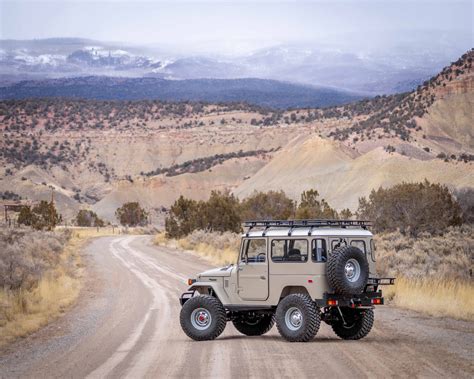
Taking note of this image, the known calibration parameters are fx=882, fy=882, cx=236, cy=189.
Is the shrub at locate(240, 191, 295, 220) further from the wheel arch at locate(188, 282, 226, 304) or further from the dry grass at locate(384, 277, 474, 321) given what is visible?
the wheel arch at locate(188, 282, 226, 304)

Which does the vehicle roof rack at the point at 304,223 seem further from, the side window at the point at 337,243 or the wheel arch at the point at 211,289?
the wheel arch at the point at 211,289

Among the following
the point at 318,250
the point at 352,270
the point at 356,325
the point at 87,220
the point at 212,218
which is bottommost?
the point at 87,220

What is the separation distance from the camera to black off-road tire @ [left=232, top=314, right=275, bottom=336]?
56.1ft

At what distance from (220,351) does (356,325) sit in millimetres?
2828

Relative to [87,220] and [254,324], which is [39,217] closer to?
[87,220]

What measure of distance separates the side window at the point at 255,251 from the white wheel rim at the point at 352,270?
5.46 ft

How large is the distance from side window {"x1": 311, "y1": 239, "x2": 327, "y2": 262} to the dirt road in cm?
152

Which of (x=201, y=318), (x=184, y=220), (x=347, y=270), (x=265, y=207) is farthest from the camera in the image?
(x=184, y=220)

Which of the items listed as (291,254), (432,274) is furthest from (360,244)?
(432,274)

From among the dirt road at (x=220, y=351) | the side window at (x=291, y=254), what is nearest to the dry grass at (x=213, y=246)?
the dirt road at (x=220, y=351)

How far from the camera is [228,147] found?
151500 mm

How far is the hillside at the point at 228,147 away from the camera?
91.9 m

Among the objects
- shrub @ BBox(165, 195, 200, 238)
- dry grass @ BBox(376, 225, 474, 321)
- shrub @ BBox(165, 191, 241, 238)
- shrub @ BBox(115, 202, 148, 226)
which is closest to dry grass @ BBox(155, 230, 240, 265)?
shrub @ BBox(165, 191, 241, 238)

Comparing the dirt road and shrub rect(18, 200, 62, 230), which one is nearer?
the dirt road
